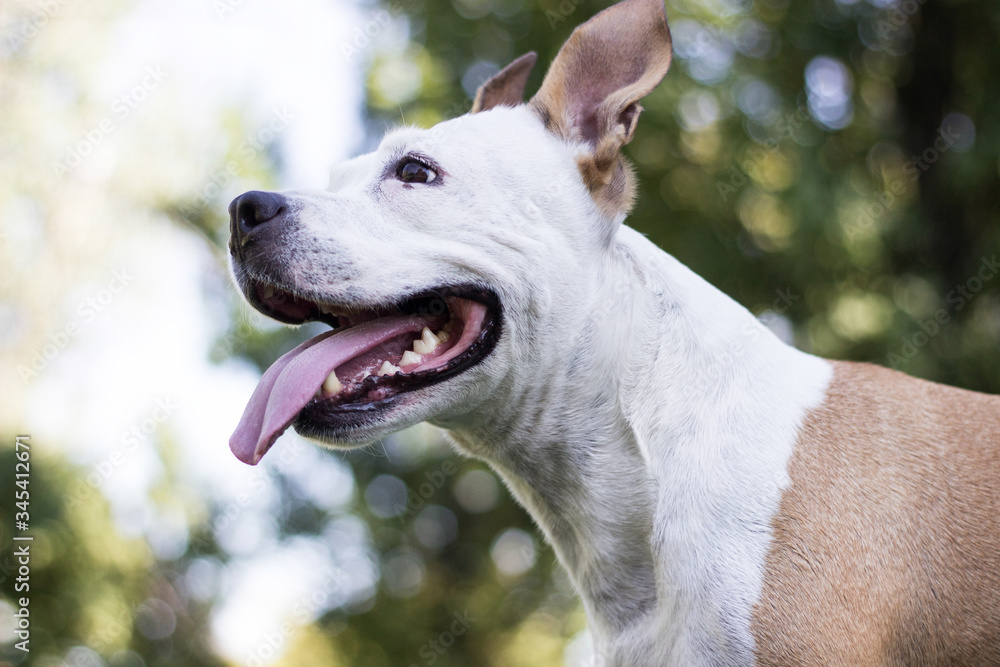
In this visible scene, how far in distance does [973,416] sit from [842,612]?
1.09 m

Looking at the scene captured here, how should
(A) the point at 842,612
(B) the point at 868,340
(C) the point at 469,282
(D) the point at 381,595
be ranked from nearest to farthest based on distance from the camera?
(A) the point at 842,612
(C) the point at 469,282
(B) the point at 868,340
(D) the point at 381,595

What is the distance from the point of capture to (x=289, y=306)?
10.1 ft

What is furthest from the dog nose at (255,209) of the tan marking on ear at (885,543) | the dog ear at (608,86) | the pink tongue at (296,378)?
the tan marking on ear at (885,543)

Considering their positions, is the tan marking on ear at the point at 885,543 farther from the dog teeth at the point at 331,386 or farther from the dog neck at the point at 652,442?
the dog teeth at the point at 331,386

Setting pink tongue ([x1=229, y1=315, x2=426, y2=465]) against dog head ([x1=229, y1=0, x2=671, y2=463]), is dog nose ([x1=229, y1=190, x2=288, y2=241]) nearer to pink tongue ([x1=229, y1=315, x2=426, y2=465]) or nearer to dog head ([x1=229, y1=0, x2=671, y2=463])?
dog head ([x1=229, y1=0, x2=671, y2=463])

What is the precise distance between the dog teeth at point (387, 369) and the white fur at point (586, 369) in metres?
0.12

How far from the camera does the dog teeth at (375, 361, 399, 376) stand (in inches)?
111

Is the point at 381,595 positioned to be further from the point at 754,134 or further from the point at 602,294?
the point at 602,294

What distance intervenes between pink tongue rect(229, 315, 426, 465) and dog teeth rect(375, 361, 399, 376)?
0.32ft

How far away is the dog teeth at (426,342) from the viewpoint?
2914 mm

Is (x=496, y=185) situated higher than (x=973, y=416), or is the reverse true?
(x=496, y=185)

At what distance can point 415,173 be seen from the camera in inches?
122

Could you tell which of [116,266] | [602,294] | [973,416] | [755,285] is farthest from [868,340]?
[116,266]

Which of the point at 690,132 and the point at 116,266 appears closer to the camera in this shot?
the point at 690,132
